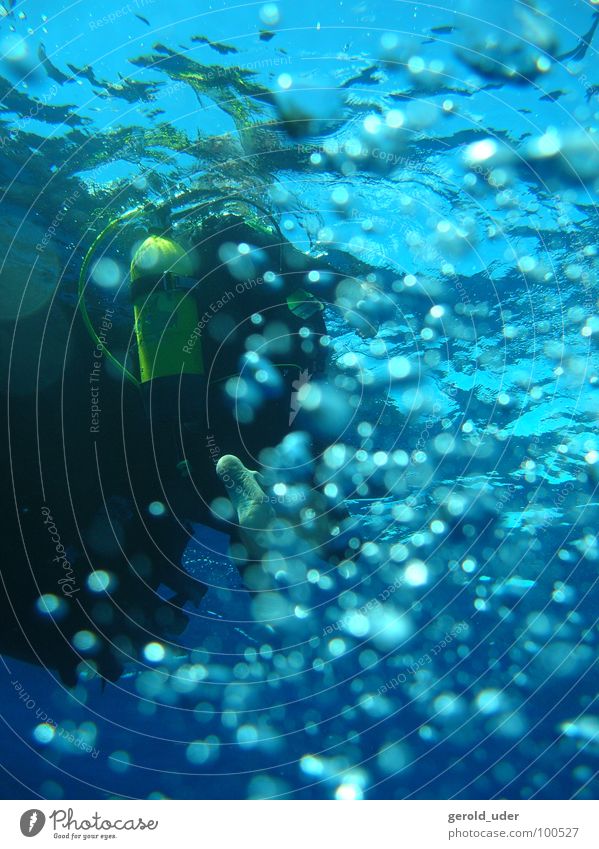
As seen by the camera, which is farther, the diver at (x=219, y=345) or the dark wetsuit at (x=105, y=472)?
the dark wetsuit at (x=105, y=472)

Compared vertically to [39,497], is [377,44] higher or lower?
higher

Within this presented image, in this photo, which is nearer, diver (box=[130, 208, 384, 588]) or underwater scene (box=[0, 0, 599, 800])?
diver (box=[130, 208, 384, 588])

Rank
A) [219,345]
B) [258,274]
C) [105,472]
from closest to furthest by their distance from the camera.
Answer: [219,345] → [258,274] → [105,472]

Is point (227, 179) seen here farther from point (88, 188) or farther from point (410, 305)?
point (410, 305)

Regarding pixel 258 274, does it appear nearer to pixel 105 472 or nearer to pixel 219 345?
pixel 219 345

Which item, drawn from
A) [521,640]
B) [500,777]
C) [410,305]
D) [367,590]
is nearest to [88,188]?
[410,305]

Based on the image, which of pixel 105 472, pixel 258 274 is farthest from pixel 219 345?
pixel 105 472

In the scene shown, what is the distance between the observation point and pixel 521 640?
2153 cm

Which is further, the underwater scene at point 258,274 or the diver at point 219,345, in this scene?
the underwater scene at point 258,274

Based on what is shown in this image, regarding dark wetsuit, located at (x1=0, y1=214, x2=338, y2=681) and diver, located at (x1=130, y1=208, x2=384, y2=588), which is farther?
dark wetsuit, located at (x1=0, y1=214, x2=338, y2=681)

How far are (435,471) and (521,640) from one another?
1361cm

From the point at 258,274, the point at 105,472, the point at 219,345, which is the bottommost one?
the point at 105,472

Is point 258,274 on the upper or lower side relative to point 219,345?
upper

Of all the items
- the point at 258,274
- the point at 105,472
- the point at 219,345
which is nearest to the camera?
the point at 219,345
